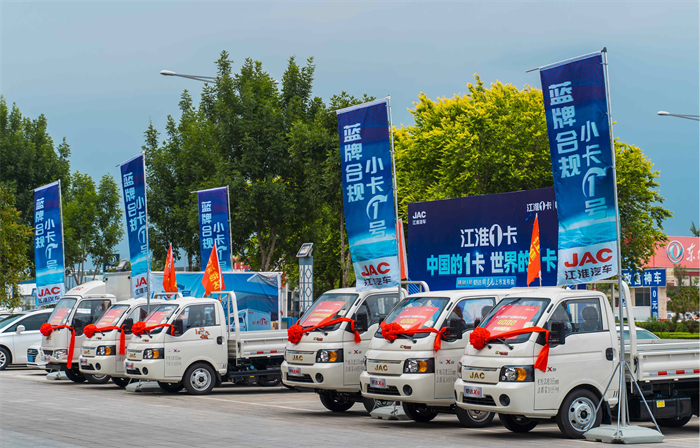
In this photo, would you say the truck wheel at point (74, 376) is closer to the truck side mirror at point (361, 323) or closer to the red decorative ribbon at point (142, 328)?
the red decorative ribbon at point (142, 328)

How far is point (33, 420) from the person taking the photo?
13.8 metres

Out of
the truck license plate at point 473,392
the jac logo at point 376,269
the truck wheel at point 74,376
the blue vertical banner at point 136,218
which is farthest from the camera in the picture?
the blue vertical banner at point 136,218

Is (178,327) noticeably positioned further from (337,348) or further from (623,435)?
(623,435)

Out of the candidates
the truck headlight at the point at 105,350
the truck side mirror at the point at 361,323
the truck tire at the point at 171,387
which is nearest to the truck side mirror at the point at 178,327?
the truck tire at the point at 171,387

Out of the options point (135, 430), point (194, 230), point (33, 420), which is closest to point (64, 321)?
point (33, 420)

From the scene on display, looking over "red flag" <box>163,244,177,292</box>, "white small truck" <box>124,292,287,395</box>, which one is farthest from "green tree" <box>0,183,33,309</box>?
"white small truck" <box>124,292,287,395</box>

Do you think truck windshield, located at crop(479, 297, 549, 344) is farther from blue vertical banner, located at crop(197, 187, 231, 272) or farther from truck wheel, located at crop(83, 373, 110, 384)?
blue vertical banner, located at crop(197, 187, 231, 272)

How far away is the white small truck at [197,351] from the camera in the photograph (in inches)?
719

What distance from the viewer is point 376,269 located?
15.9 meters

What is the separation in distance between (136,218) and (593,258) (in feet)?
50.3

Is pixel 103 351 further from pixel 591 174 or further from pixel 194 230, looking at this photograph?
pixel 194 230

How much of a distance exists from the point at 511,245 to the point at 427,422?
6.01 metres

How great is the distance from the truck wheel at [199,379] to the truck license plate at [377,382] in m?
6.50

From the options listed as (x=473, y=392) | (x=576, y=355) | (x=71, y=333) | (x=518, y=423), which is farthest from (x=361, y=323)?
(x=71, y=333)
